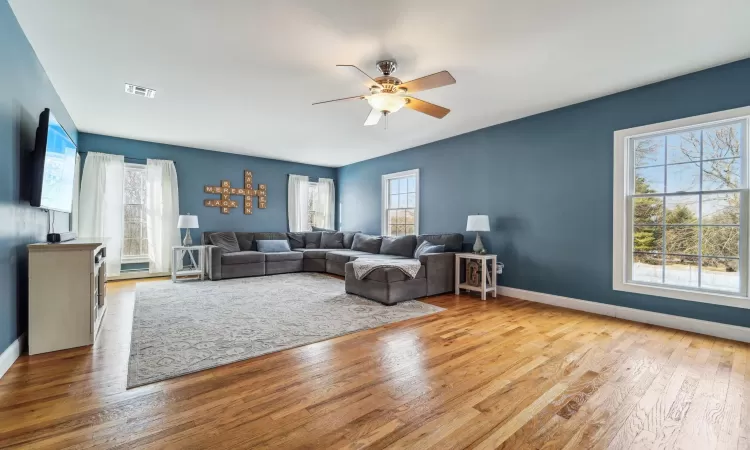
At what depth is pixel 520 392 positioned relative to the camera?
196 centimetres

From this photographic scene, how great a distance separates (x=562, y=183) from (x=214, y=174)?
619 centimetres

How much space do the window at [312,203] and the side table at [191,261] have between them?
2.61 metres

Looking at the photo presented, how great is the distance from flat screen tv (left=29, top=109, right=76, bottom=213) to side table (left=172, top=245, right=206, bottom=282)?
2250mm

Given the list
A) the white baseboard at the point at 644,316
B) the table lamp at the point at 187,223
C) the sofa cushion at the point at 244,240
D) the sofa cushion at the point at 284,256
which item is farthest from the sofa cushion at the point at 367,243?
the table lamp at the point at 187,223

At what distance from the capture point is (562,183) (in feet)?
13.6

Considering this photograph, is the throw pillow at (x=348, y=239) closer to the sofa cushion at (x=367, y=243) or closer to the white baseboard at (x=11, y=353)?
the sofa cushion at (x=367, y=243)

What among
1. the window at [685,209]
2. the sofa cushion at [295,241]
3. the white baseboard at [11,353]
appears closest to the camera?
the white baseboard at [11,353]

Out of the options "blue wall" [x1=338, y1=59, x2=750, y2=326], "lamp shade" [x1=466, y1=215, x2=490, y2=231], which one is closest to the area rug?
"lamp shade" [x1=466, y1=215, x2=490, y2=231]

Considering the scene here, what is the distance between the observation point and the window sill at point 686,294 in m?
2.91

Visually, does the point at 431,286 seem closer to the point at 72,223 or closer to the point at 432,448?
the point at 432,448

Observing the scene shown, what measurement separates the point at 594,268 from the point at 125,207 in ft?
24.1

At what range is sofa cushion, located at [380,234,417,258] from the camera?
5746 mm

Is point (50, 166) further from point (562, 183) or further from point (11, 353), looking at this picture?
point (562, 183)

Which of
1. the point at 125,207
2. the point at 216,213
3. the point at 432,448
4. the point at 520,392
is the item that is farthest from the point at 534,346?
the point at 125,207
